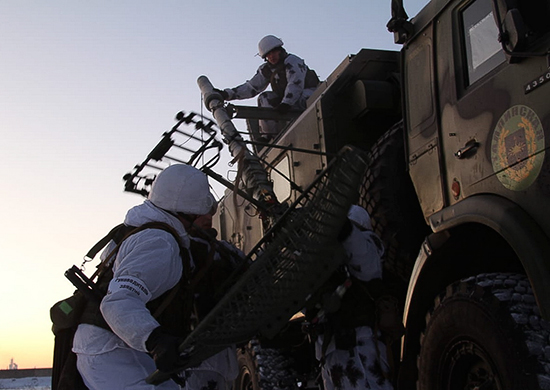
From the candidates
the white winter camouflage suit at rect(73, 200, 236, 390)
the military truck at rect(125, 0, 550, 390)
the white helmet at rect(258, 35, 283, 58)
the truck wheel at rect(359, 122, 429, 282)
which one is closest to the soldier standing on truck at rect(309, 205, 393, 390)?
the military truck at rect(125, 0, 550, 390)

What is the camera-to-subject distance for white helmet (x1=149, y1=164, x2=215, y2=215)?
3898 millimetres

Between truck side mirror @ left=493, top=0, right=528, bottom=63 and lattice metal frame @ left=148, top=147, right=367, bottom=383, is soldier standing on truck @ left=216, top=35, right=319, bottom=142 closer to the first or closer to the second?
lattice metal frame @ left=148, top=147, right=367, bottom=383

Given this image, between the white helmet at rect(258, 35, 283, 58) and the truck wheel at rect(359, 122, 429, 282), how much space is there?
3703mm

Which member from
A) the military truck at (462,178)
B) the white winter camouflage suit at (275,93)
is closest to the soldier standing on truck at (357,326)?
the military truck at (462,178)

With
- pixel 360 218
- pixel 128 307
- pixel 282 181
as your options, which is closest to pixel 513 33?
pixel 360 218

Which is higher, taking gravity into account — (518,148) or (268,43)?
(268,43)

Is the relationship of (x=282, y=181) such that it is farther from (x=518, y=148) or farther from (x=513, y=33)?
(x=513, y=33)

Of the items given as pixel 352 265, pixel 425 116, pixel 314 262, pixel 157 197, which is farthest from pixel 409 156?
pixel 157 197

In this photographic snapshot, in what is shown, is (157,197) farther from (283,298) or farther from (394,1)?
(394,1)

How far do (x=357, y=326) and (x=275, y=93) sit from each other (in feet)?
14.7

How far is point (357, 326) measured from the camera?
4.21 m

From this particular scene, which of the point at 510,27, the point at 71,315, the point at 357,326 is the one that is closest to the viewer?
the point at 510,27

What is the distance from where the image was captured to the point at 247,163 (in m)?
6.27

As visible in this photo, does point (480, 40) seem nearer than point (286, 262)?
No
